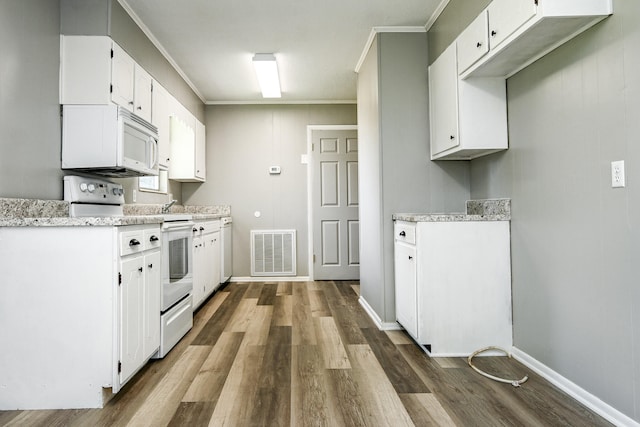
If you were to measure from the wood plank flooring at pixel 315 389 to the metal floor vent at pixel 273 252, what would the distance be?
2.00 meters

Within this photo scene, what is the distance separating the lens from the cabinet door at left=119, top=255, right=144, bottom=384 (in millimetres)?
1770

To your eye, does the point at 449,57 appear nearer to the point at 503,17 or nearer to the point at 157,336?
the point at 503,17

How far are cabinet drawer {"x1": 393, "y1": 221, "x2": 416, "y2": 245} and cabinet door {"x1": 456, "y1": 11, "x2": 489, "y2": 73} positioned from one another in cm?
106

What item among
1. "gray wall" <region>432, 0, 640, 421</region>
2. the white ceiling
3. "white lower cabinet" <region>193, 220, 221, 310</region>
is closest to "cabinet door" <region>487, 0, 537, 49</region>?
"gray wall" <region>432, 0, 640, 421</region>

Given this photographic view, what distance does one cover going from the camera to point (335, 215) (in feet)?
16.1

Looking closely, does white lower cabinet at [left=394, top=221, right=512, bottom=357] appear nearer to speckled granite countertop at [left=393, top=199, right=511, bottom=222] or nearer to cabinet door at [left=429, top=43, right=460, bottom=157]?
speckled granite countertop at [left=393, top=199, right=511, bottom=222]

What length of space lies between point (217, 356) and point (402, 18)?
281cm

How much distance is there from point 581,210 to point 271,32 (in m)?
2.62

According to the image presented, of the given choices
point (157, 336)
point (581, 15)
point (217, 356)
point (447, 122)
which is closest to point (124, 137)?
point (157, 336)

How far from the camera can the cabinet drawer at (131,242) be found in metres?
1.78

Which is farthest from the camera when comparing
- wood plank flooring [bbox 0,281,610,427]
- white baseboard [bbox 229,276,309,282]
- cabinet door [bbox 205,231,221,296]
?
white baseboard [bbox 229,276,309,282]

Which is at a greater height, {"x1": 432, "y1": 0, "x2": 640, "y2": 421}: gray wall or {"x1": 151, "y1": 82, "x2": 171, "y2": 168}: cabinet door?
{"x1": 151, "y1": 82, "x2": 171, "y2": 168}: cabinet door

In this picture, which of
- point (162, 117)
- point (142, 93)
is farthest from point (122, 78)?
point (162, 117)

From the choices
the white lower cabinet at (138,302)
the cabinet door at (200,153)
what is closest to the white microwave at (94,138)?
the white lower cabinet at (138,302)
